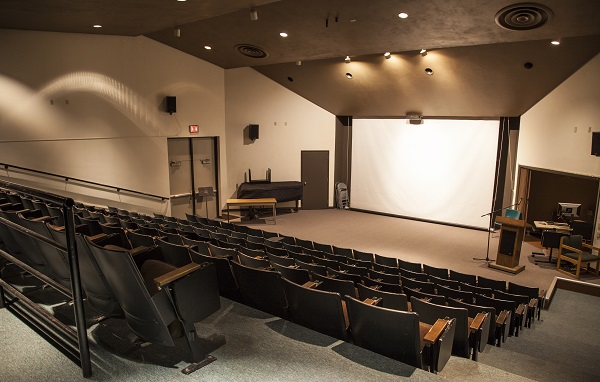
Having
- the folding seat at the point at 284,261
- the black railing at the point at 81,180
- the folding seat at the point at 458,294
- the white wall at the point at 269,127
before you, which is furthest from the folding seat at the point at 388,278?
the white wall at the point at 269,127

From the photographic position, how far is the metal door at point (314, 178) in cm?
1359

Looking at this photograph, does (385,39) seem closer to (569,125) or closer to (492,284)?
(569,125)

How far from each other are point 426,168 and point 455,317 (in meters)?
9.00

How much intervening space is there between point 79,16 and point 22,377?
698cm

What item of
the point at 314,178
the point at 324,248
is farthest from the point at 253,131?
the point at 324,248

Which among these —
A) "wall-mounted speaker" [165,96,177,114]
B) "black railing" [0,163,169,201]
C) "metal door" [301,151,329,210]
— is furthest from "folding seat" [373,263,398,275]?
"metal door" [301,151,329,210]

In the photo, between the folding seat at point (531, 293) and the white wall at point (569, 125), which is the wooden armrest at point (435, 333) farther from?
the white wall at point (569, 125)

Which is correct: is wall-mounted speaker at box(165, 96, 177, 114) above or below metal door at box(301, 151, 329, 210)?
above

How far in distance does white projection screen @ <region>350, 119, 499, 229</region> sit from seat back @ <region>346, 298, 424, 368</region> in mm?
9304

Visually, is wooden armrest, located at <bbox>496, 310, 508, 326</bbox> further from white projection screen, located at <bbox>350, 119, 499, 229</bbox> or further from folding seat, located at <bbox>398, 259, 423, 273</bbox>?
white projection screen, located at <bbox>350, 119, 499, 229</bbox>

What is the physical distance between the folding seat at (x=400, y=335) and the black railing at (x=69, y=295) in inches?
72.0

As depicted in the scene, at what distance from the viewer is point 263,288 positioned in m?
3.61

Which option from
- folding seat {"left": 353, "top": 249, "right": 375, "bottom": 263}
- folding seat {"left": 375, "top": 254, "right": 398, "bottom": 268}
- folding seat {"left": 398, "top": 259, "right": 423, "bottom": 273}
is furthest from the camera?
folding seat {"left": 353, "top": 249, "right": 375, "bottom": 263}

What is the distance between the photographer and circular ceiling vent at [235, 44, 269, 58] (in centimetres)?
952
